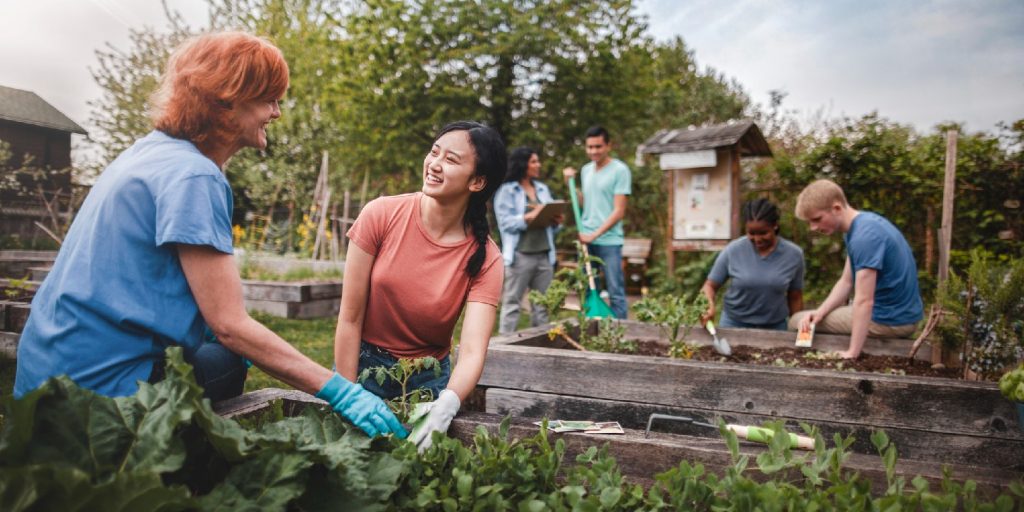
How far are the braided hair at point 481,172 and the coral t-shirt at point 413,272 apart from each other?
27 millimetres

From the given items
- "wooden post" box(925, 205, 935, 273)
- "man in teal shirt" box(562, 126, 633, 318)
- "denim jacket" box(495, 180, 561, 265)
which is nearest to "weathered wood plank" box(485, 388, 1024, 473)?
"denim jacket" box(495, 180, 561, 265)

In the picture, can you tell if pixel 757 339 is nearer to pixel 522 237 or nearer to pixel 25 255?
pixel 522 237

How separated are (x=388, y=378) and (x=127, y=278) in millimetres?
1079

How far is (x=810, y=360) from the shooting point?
3.49 m

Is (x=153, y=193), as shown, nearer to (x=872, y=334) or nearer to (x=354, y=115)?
(x=872, y=334)

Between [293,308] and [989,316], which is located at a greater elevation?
[989,316]

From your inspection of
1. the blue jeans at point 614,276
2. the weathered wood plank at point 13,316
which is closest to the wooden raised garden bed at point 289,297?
the blue jeans at point 614,276

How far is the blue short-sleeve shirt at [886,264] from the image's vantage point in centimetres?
336

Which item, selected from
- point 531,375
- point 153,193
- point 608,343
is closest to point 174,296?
point 153,193

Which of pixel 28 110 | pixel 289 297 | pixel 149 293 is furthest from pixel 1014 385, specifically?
pixel 289 297

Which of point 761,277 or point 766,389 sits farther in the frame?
point 761,277

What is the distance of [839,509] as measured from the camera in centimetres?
109

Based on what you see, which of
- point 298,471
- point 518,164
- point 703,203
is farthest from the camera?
point 703,203

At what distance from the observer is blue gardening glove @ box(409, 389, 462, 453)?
1521 mm
